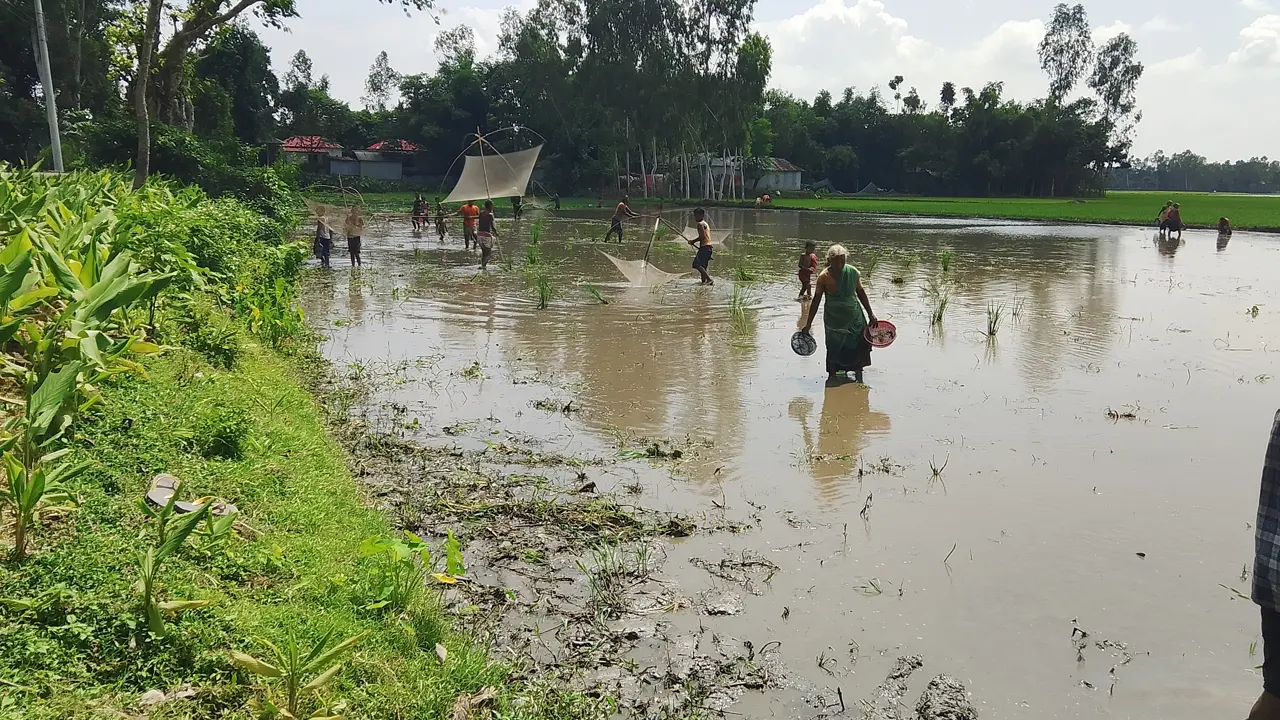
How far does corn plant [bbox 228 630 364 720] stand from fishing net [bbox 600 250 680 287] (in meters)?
11.3

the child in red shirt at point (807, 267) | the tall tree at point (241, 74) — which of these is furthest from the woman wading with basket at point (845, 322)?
the tall tree at point (241, 74)

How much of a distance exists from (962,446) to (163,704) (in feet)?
17.4

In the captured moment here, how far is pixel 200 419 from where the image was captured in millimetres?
4570

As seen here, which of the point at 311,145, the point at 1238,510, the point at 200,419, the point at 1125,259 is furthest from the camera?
the point at 311,145

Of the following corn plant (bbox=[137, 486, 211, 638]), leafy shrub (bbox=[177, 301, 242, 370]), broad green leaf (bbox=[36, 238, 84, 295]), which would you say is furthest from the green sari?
corn plant (bbox=[137, 486, 211, 638])

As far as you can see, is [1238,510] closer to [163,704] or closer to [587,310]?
[163,704]

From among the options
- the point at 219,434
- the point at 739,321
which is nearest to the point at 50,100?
the point at 739,321

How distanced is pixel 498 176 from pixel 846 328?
14586 millimetres

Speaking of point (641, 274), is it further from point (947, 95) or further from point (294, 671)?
point (947, 95)

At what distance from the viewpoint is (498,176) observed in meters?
21.2

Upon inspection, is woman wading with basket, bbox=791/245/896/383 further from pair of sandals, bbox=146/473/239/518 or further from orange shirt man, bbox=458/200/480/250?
orange shirt man, bbox=458/200/480/250

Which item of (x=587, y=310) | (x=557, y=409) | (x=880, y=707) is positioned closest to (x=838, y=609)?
(x=880, y=707)

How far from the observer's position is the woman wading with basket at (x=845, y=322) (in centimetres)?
802

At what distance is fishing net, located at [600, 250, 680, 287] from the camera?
45.4 ft
